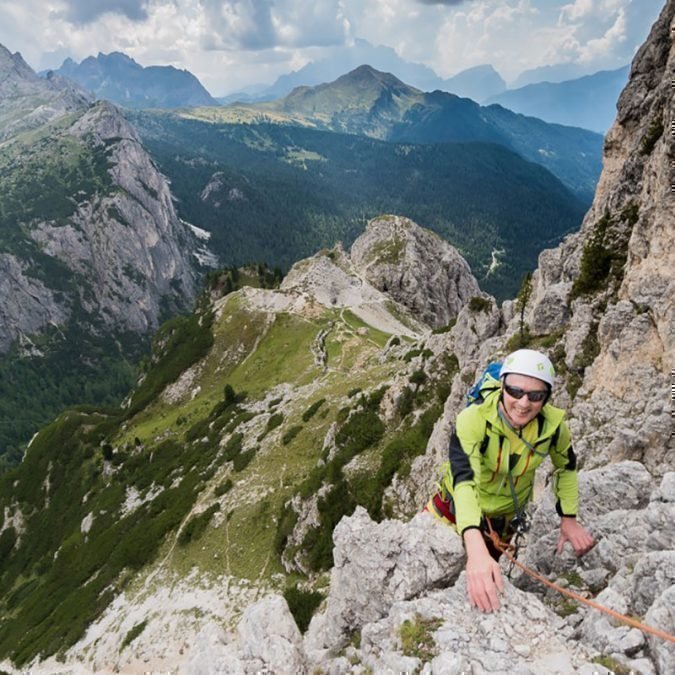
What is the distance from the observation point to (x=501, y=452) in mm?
9422

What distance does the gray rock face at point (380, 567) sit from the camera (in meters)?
11.5

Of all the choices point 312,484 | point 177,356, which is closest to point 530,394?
point 312,484

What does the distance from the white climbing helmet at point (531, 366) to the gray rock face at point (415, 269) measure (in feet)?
464

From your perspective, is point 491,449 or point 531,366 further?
point 491,449

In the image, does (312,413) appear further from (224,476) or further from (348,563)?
(348,563)

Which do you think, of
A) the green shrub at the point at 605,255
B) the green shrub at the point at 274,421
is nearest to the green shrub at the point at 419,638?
the green shrub at the point at 605,255

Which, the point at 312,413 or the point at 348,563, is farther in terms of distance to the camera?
the point at 312,413

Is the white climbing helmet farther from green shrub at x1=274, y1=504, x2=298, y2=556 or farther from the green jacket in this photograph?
green shrub at x1=274, y1=504, x2=298, y2=556

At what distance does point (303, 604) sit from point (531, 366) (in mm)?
32173

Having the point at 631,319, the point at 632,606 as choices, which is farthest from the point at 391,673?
the point at 631,319

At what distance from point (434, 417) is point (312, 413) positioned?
23744 mm

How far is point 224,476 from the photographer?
6094 cm

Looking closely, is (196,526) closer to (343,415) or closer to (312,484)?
(312,484)

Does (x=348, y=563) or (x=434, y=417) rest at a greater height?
(x=348, y=563)
